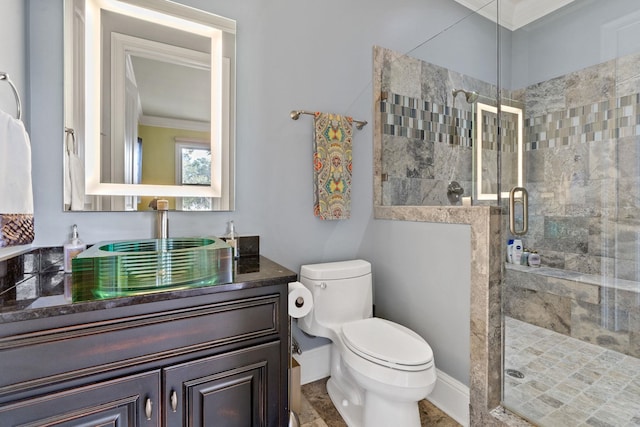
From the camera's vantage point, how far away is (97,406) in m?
0.83

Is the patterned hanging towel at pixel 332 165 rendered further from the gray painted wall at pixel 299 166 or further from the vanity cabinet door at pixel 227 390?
the vanity cabinet door at pixel 227 390

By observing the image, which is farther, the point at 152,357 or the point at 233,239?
Result: the point at 233,239

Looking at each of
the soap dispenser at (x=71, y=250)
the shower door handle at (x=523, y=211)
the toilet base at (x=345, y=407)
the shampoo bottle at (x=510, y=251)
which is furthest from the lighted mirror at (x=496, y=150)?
the soap dispenser at (x=71, y=250)

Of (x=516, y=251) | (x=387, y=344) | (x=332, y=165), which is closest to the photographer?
(x=387, y=344)

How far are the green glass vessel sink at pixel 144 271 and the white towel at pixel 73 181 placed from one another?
0.31 m

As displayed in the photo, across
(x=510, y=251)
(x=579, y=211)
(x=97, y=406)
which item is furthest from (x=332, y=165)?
(x=579, y=211)

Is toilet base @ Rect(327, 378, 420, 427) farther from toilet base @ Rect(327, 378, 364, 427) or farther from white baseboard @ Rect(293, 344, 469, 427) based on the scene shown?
white baseboard @ Rect(293, 344, 469, 427)

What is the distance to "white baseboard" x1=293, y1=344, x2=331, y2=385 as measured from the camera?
6.03 feet

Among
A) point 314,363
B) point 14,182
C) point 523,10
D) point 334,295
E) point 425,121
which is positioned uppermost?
point 523,10

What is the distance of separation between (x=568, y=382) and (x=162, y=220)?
Answer: 2.32m

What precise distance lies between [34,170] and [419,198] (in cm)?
213

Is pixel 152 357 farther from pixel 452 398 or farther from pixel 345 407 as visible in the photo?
pixel 452 398

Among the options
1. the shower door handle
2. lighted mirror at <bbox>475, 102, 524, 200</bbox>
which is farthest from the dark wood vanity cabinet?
lighted mirror at <bbox>475, 102, 524, 200</bbox>

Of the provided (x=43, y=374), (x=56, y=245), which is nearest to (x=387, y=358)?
(x=43, y=374)
